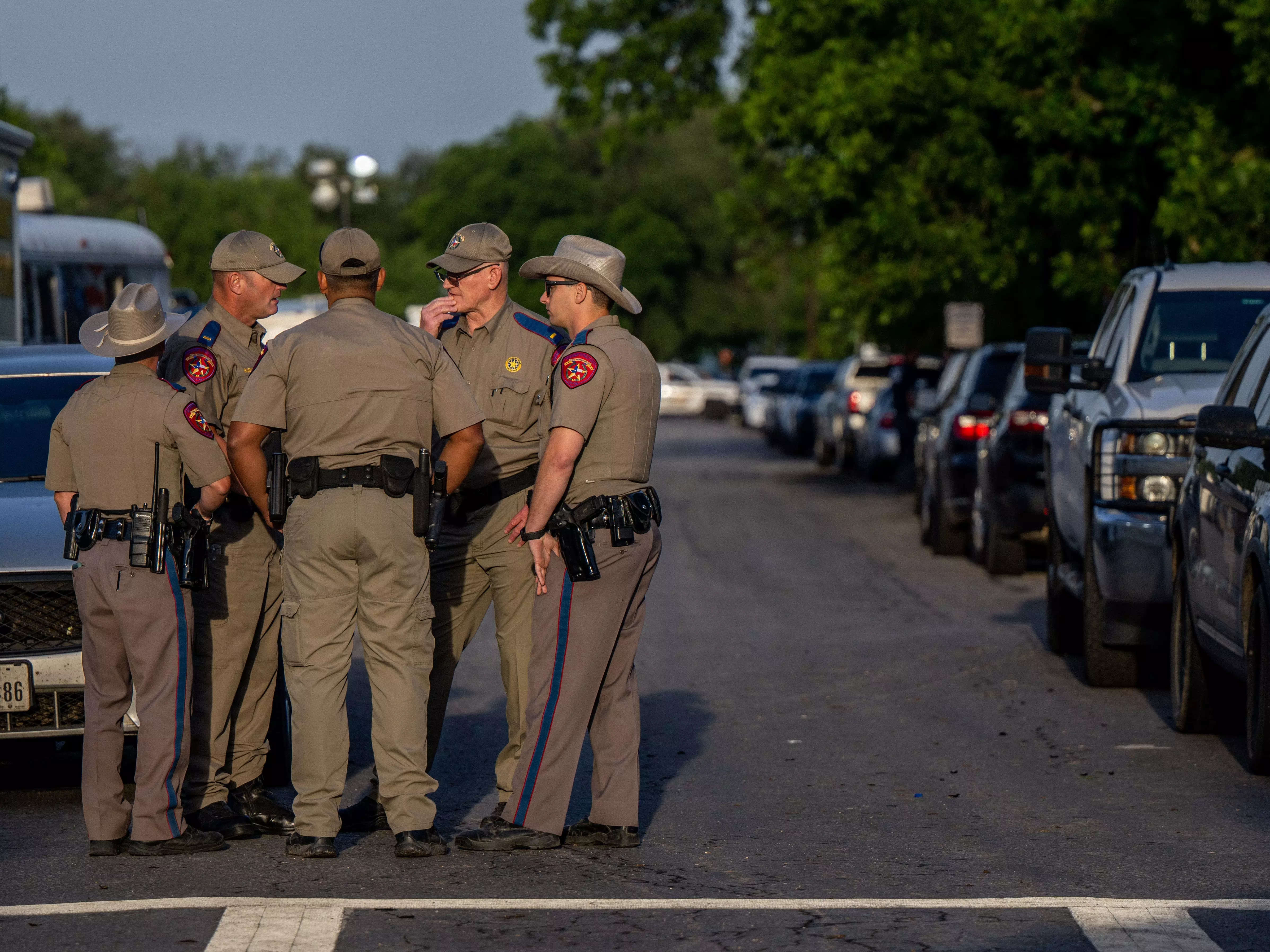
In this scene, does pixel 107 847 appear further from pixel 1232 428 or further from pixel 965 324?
pixel 965 324

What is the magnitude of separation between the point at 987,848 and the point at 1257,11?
13.9 m

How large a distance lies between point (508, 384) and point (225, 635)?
4.34 ft

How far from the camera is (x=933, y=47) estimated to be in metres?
23.4

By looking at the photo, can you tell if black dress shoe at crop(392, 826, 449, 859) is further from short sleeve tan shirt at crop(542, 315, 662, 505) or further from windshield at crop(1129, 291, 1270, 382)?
windshield at crop(1129, 291, 1270, 382)

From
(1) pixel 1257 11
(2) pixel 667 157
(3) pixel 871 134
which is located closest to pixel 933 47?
(3) pixel 871 134

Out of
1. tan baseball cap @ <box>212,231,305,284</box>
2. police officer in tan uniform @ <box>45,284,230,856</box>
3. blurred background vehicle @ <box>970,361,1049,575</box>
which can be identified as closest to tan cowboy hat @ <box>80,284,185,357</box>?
police officer in tan uniform @ <box>45,284,230,856</box>

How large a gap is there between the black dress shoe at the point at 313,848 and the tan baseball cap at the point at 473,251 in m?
1.97

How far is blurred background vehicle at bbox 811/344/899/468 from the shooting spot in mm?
32531

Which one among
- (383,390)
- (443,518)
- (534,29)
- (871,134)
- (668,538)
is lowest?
(668,538)

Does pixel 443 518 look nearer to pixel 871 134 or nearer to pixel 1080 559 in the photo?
pixel 1080 559

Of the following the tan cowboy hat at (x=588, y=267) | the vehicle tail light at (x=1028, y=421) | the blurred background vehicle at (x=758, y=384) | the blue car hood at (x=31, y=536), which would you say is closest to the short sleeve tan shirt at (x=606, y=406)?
the tan cowboy hat at (x=588, y=267)

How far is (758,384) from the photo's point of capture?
5212cm

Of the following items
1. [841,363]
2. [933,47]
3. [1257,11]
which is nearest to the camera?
[1257,11]

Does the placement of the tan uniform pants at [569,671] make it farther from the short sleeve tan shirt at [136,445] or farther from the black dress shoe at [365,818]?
the short sleeve tan shirt at [136,445]
